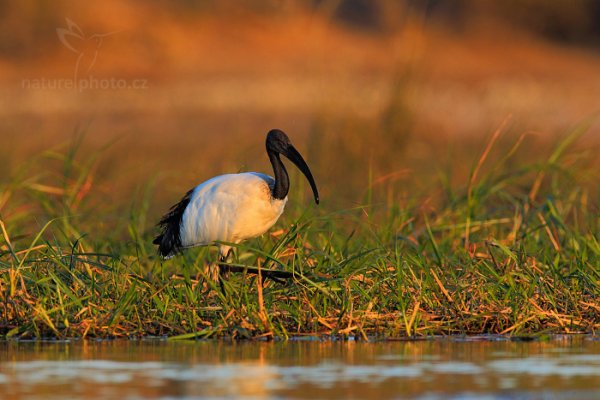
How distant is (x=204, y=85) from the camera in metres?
30.3

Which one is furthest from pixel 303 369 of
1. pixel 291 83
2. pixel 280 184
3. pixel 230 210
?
pixel 291 83

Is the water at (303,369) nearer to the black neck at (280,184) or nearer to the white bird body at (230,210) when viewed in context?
the white bird body at (230,210)

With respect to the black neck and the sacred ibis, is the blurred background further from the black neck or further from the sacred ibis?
the black neck

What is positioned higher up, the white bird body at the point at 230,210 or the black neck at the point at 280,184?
the black neck at the point at 280,184

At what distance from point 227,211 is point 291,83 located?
19.8 m

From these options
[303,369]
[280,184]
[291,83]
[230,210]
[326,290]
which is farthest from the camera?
[291,83]

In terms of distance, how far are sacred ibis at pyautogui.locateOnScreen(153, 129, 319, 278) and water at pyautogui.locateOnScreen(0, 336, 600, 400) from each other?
66.7 inches

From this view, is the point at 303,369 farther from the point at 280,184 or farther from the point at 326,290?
the point at 280,184

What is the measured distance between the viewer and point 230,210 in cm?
985

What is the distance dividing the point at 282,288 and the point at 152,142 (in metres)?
14.9

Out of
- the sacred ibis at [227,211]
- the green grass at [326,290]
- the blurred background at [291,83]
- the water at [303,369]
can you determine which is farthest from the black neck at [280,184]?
the water at [303,369]

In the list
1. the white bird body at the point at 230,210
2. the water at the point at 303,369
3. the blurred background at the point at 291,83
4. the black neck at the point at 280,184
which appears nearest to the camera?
the water at the point at 303,369

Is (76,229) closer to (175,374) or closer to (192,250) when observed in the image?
(192,250)

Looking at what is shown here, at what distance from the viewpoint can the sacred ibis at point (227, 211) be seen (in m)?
9.83
